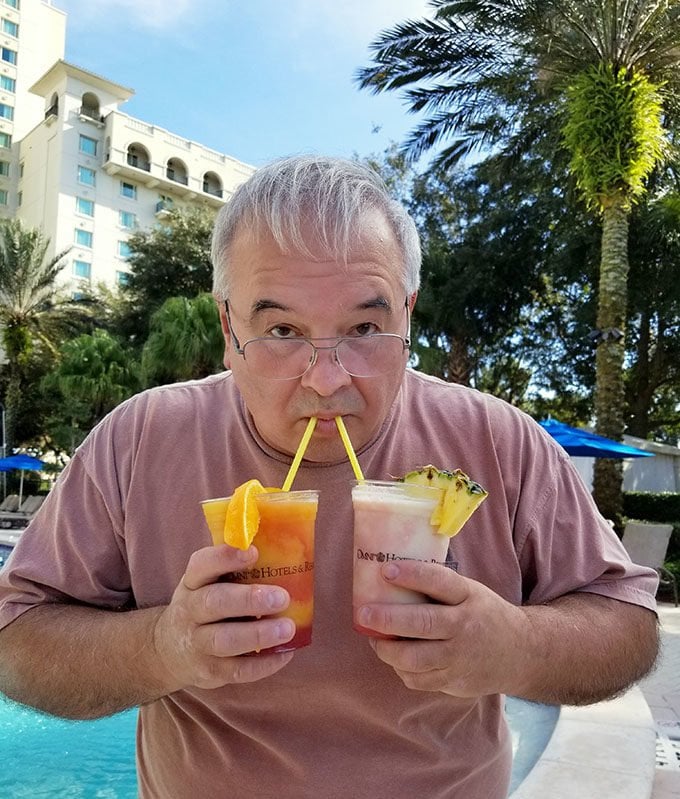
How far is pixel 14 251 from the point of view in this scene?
81.6 ft

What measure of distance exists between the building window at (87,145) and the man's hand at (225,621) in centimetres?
4530

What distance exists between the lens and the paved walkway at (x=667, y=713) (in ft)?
10.6

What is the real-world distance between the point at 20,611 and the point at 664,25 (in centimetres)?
1127

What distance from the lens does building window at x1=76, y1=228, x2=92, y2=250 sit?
40.3 meters

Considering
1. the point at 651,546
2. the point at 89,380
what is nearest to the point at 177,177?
the point at 89,380

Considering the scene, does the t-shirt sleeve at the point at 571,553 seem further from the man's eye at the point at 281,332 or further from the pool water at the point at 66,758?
the pool water at the point at 66,758

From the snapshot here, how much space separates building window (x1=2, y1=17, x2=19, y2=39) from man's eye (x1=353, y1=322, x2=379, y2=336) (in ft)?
176

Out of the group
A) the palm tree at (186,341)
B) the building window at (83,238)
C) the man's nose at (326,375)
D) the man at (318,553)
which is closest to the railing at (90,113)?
the building window at (83,238)

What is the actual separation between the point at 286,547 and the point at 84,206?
43896 mm

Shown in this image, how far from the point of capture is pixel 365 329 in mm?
1392

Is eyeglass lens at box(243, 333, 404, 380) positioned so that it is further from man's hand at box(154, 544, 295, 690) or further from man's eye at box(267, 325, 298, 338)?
man's hand at box(154, 544, 295, 690)

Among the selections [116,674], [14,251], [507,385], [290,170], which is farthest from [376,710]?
[14,251]

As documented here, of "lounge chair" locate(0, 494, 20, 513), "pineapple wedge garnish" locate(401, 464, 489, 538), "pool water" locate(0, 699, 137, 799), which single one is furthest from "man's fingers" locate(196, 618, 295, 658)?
"lounge chair" locate(0, 494, 20, 513)

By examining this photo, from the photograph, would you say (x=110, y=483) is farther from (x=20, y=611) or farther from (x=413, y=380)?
(x=413, y=380)
